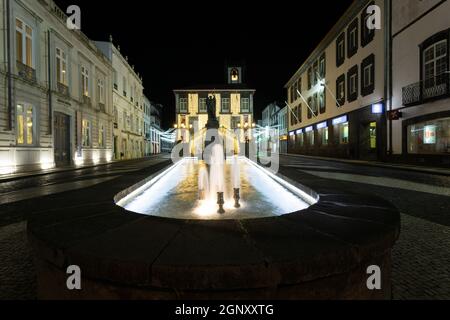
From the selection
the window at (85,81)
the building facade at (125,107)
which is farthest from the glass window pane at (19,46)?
the building facade at (125,107)

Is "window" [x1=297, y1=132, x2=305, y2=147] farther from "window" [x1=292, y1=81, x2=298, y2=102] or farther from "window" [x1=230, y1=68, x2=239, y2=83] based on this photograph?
"window" [x1=230, y1=68, x2=239, y2=83]

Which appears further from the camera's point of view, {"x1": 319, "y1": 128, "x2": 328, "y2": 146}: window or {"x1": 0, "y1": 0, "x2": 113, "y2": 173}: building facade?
{"x1": 319, "y1": 128, "x2": 328, "y2": 146}: window

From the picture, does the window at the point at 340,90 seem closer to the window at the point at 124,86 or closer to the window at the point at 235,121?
the window at the point at 124,86

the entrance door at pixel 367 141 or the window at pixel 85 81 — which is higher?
the window at pixel 85 81

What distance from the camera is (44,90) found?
58.1ft

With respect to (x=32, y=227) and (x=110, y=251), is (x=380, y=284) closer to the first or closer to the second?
(x=110, y=251)

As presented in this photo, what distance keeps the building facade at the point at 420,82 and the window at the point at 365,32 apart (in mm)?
2711

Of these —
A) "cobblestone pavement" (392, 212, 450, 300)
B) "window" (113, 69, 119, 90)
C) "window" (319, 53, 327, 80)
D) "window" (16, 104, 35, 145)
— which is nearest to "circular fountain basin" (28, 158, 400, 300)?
"cobblestone pavement" (392, 212, 450, 300)

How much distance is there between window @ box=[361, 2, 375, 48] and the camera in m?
21.9

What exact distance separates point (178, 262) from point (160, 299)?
26 centimetres

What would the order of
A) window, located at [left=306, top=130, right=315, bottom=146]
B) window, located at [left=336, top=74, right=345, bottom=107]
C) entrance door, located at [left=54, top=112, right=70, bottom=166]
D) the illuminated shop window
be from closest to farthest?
entrance door, located at [left=54, top=112, right=70, bottom=166] → the illuminated shop window → window, located at [left=336, top=74, right=345, bottom=107] → window, located at [left=306, top=130, right=315, bottom=146]

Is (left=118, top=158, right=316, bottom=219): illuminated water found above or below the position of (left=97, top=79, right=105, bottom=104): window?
below

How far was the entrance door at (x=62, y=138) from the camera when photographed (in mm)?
19531
